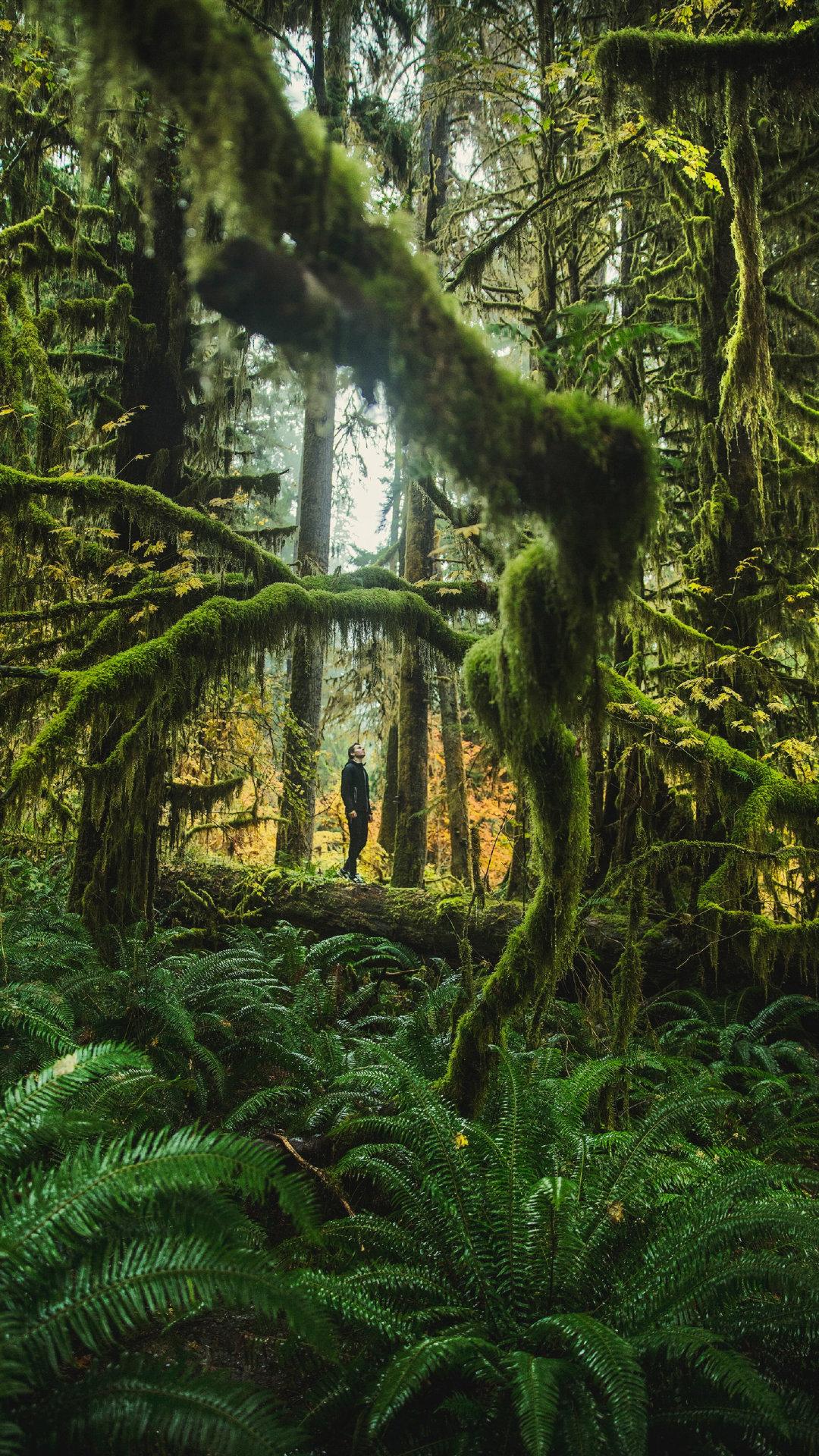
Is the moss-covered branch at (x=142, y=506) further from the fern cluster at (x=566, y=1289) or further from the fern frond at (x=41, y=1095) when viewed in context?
the fern cluster at (x=566, y=1289)

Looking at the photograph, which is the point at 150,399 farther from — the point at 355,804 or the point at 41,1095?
the point at 41,1095

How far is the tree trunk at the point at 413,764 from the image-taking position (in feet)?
33.7

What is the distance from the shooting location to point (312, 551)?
398 inches

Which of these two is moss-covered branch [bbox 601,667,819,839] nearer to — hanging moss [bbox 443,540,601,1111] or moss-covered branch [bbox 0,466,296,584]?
hanging moss [bbox 443,540,601,1111]

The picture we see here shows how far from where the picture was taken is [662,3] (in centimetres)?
700

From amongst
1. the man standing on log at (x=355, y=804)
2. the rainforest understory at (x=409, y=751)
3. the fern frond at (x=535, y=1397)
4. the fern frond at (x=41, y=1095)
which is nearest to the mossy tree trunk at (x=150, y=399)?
the rainforest understory at (x=409, y=751)

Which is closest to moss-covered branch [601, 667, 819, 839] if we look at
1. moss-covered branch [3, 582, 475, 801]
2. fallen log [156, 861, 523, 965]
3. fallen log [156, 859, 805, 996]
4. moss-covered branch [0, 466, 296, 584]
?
moss-covered branch [3, 582, 475, 801]

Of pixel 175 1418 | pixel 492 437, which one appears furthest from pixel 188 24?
pixel 175 1418

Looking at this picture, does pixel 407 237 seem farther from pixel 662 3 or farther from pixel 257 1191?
pixel 662 3

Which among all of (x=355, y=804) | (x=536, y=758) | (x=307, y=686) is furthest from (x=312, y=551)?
(x=536, y=758)

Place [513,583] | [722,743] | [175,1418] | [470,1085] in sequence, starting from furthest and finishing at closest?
[722,743] < [470,1085] < [513,583] < [175,1418]

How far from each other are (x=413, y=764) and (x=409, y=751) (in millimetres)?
200

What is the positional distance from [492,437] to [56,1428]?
115 inches

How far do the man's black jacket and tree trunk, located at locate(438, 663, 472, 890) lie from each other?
1.21m
